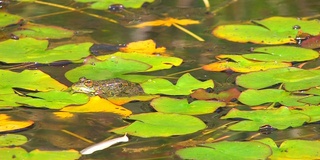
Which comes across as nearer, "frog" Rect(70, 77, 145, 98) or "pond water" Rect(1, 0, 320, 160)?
"pond water" Rect(1, 0, 320, 160)

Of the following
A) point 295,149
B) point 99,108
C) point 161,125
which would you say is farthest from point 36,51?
point 295,149

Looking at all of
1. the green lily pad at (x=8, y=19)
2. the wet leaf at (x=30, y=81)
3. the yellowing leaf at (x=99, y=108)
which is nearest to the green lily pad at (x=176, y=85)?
the yellowing leaf at (x=99, y=108)

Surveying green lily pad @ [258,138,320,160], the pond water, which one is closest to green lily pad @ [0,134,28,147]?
the pond water

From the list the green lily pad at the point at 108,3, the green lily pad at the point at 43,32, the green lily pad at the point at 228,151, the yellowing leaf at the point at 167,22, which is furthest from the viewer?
the green lily pad at the point at 108,3

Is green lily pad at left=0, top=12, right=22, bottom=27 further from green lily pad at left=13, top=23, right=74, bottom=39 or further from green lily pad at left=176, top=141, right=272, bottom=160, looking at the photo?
green lily pad at left=176, top=141, right=272, bottom=160

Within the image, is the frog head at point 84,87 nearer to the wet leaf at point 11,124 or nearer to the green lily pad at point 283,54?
the wet leaf at point 11,124

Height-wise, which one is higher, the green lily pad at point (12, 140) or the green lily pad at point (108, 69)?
the green lily pad at point (108, 69)

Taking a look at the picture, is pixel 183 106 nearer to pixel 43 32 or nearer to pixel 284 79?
pixel 284 79

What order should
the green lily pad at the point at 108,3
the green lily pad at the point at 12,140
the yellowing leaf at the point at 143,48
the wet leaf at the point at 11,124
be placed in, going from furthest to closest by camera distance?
the green lily pad at the point at 108,3, the yellowing leaf at the point at 143,48, the wet leaf at the point at 11,124, the green lily pad at the point at 12,140
